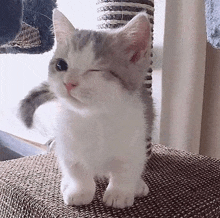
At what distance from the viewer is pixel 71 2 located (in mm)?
1665

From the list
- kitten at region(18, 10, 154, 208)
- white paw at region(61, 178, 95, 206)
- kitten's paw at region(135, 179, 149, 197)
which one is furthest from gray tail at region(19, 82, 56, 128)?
kitten's paw at region(135, 179, 149, 197)

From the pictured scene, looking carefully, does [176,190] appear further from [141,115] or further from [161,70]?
[161,70]

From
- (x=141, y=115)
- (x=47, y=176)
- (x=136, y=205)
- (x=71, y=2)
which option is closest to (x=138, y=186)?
(x=136, y=205)

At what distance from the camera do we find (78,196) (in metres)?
0.61

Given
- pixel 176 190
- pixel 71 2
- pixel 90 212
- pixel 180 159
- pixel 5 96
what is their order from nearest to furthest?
1. pixel 90 212
2. pixel 176 190
3. pixel 180 159
4. pixel 71 2
5. pixel 5 96

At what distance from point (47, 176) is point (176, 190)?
38cm

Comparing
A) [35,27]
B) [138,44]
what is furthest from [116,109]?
[35,27]

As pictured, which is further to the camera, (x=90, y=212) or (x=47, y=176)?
(x=47, y=176)

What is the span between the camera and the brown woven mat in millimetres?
586

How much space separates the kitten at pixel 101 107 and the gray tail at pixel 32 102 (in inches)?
4.6

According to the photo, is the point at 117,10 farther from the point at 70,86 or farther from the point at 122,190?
the point at 122,190

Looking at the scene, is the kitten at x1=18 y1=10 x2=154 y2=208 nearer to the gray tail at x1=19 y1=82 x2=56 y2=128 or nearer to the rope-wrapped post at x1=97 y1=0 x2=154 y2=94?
the gray tail at x1=19 y1=82 x2=56 y2=128

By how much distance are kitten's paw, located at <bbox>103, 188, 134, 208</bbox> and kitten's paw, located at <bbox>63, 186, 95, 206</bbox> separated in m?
0.04

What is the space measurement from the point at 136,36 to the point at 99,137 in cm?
24
